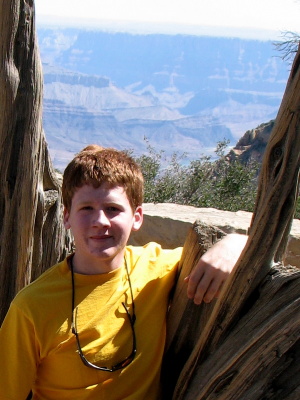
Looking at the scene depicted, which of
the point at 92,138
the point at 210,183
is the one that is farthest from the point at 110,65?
the point at 210,183

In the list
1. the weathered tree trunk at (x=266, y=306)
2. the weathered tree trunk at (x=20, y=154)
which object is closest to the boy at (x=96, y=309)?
the weathered tree trunk at (x=266, y=306)

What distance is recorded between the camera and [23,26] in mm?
2350

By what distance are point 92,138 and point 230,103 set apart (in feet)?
116

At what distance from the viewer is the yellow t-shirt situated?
1.74 metres

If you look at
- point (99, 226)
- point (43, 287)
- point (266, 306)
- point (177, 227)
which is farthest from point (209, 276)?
point (177, 227)

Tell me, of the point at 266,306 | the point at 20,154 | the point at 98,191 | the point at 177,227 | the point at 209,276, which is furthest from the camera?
the point at 177,227

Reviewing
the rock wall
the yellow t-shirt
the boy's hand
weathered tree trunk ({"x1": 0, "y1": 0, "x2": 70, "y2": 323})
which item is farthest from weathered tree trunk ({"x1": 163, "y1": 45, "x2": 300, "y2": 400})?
the rock wall

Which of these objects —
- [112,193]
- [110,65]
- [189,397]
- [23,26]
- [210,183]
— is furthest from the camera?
[110,65]

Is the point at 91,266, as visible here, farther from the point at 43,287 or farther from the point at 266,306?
the point at 266,306

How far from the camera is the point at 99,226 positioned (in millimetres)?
1819

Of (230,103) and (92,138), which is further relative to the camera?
(230,103)

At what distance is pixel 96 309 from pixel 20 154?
87 centimetres

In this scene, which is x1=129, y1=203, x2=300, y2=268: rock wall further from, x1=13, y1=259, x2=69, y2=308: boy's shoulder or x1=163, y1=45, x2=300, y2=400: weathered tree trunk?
x1=163, y1=45, x2=300, y2=400: weathered tree trunk

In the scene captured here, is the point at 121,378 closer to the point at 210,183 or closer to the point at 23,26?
the point at 23,26
